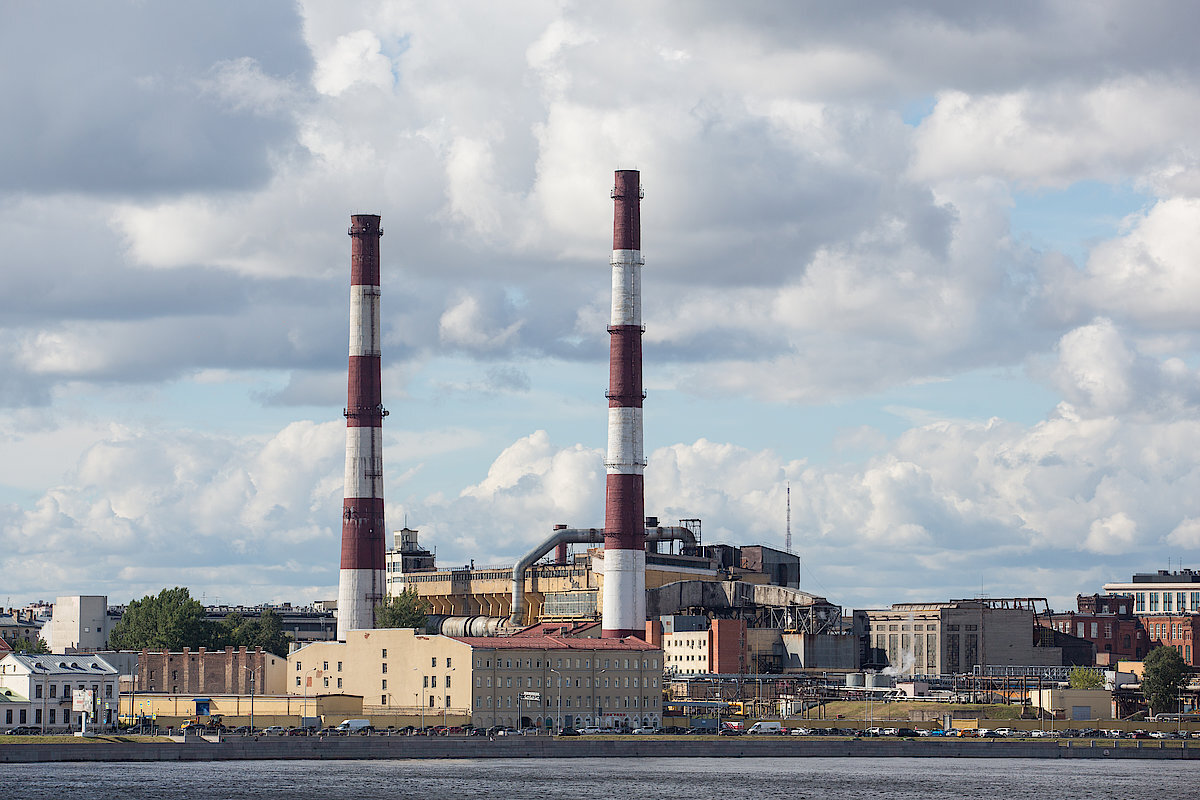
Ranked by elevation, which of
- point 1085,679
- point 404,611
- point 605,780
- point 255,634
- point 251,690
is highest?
point 404,611

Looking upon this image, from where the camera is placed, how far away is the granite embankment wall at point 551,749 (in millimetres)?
107938

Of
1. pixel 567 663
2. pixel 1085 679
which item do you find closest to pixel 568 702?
pixel 567 663

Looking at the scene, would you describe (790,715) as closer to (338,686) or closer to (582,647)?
(582,647)

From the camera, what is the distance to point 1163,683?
474ft

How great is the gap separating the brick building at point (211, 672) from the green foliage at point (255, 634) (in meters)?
20.5

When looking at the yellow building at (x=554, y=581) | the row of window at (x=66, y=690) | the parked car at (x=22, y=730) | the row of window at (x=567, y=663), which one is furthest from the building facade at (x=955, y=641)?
the parked car at (x=22, y=730)

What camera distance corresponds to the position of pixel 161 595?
173875 mm

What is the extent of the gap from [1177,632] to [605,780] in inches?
4086

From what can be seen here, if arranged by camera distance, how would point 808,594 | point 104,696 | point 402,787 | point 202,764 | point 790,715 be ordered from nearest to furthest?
point 402,787
point 202,764
point 104,696
point 790,715
point 808,594

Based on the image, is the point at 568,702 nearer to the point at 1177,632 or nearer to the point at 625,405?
the point at 625,405

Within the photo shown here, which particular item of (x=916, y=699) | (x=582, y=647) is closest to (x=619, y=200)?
(x=582, y=647)

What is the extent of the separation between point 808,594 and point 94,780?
3241 inches

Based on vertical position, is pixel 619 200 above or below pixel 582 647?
above

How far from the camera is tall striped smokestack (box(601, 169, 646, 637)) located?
135 m
